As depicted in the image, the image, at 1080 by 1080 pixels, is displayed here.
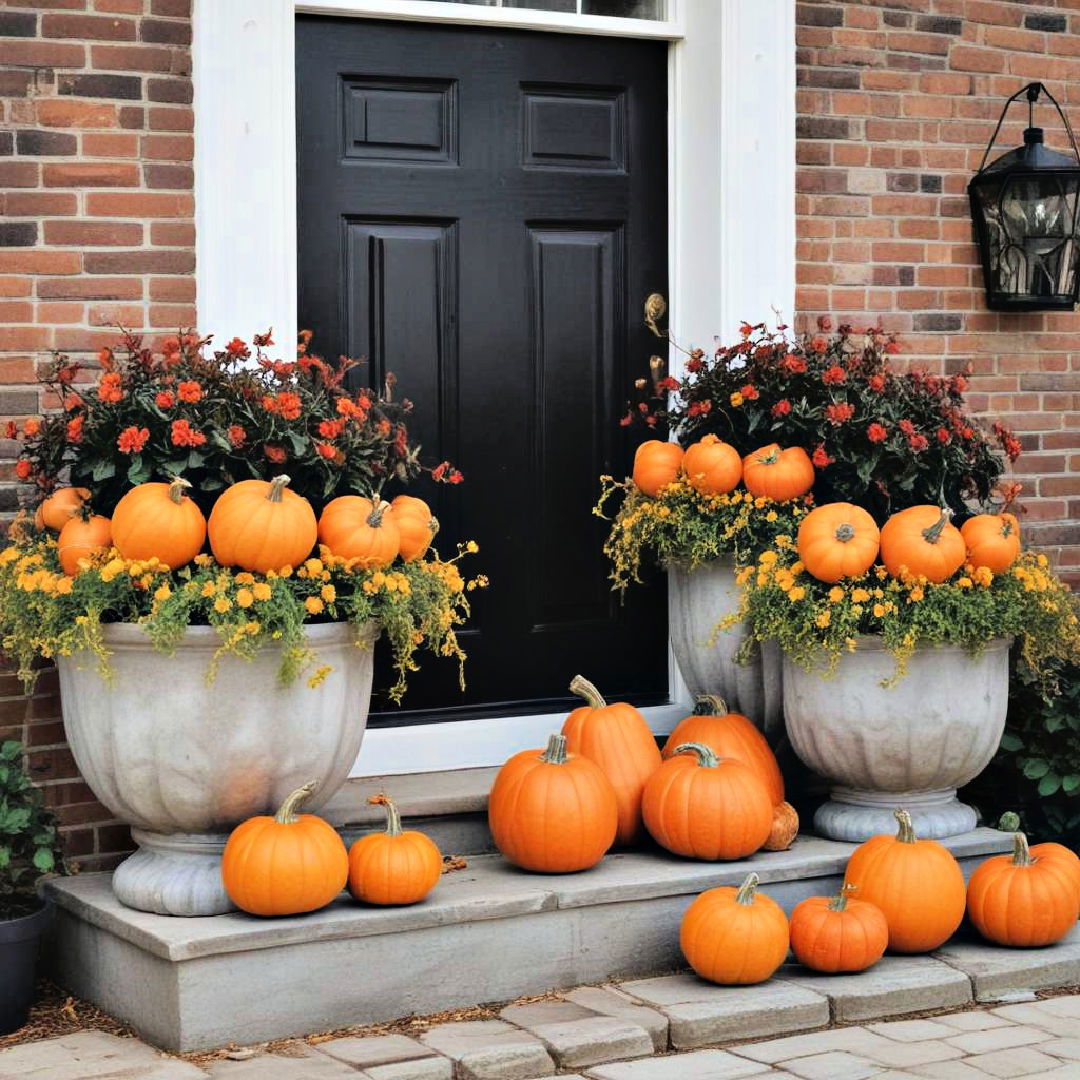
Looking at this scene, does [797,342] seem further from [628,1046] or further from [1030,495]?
[628,1046]

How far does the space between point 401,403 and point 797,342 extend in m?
1.21

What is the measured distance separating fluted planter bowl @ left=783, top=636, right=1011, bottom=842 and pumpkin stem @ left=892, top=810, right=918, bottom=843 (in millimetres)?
224

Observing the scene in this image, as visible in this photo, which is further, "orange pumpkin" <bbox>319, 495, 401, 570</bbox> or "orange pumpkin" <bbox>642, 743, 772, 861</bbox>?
"orange pumpkin" <bbox>642, 743, 772, 861</bbox>

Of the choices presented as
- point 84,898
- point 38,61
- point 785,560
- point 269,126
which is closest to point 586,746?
point 785,560

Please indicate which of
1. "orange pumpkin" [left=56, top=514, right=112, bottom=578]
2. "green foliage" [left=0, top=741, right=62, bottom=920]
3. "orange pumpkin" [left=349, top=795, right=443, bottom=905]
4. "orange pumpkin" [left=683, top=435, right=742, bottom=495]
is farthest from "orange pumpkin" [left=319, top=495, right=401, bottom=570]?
"orange pumpkin" [left=683, top=435, right=742, bottom=495]

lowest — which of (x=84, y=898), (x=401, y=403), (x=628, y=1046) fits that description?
(x=628, y=1046)

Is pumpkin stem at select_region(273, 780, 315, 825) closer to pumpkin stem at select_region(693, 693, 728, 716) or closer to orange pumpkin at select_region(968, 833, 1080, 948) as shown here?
pumpkin stem at select_region(693, 693, 728, 716)

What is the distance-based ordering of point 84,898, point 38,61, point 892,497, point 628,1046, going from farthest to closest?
point 892,497, point 38,61, point 84,898, point 628,1046

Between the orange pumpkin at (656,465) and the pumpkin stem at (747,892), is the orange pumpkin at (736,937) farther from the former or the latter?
the orange pumpkin at (656,465)

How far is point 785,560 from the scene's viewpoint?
4191 millimetres

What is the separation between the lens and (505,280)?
15.4 feet

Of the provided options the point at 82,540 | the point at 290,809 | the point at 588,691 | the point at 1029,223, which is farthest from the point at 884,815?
the point at 82,540

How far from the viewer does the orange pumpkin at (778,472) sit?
431 centimetres

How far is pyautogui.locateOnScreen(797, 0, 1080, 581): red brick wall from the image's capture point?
4.95 m
